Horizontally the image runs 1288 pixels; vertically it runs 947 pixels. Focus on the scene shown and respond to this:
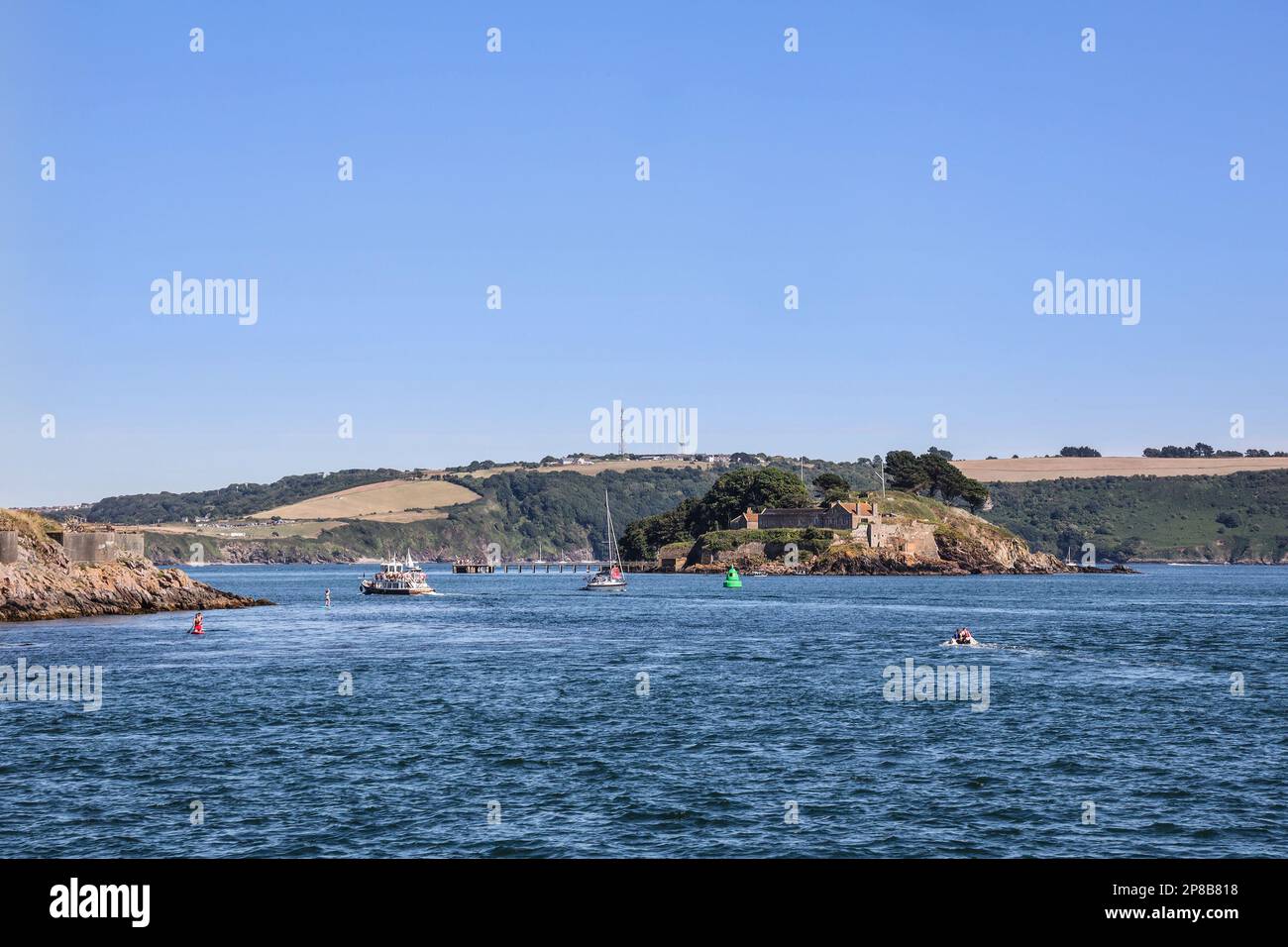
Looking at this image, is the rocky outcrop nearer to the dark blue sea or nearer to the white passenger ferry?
the dark blue sea

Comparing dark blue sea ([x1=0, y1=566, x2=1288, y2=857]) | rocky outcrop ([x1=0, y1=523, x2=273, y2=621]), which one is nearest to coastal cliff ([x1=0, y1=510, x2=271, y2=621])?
rocky outcrop ([x1=0, y1=523, x2=273, y2=621])

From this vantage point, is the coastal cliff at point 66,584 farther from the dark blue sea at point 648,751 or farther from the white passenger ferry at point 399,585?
the white passenger ferry at point 399,585

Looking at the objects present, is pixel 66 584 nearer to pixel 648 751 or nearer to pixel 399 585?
pixel 399 585

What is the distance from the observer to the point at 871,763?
4059cm

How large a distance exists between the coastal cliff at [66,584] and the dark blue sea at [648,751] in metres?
25.5

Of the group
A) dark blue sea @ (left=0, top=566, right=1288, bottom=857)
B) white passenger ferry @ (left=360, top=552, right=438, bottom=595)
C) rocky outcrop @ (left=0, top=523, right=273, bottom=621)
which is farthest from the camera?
white passenger ferry @ (left=360, top=552, right=438, bottom=595)

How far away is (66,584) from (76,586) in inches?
50.6

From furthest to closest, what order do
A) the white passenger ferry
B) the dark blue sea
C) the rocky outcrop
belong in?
1. the white passenger ferry
2. the rocky outcrop
3. the dark blue sea

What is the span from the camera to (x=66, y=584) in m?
118

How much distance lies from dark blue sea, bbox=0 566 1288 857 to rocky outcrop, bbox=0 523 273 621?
25489 millimetres

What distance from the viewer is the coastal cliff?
11331cm

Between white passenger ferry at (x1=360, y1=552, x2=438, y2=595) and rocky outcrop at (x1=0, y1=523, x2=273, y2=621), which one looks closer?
→ rocky outcrop at (x1=0, y1=523, x2=273, y2=621)
